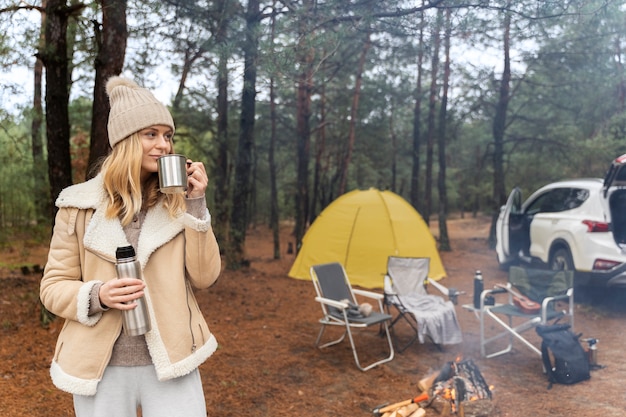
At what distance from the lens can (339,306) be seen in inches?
186

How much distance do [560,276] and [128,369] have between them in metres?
4.50

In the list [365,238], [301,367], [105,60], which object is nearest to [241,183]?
[365,238]

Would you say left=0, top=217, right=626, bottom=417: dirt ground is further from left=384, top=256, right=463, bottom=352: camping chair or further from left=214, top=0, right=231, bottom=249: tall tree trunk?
left=214, top=0, right=231, bottom=249: tall tree trunk

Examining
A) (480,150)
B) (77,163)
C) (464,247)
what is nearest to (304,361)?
(77,163)

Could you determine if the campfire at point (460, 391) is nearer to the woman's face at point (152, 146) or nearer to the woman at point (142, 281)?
the woman at point (142, 281)

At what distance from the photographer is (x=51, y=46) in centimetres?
480

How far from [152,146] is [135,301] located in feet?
1.56

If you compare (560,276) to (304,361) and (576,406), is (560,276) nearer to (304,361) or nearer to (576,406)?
(576,406)

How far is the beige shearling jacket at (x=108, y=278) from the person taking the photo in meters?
1.52

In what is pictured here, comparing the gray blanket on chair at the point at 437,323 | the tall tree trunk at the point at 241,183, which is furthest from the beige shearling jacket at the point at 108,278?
the tall tree trunk at the point at 241,183

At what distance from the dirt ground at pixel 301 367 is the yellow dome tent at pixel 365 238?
Answer: 1.53 metres

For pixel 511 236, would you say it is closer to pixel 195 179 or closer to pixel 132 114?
pixel 195 179

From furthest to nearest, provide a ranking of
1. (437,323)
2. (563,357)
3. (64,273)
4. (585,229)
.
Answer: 1. (585,229)
2. (437,323)
3. (563,357)
4. (64,273)

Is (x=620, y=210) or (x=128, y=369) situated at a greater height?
(x=620, y=210)
